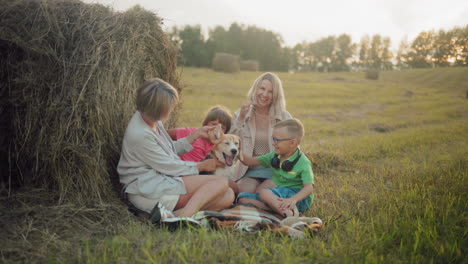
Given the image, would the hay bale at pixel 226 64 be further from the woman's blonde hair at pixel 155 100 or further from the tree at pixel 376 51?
the tree at pixel 376 51

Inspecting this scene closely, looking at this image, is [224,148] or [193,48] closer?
[224,148]

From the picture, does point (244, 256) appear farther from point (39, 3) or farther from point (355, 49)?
point (355, 49)

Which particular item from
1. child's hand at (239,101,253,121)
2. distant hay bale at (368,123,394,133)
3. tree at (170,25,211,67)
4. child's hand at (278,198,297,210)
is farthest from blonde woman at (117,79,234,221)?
tree at (170,25,211,67)

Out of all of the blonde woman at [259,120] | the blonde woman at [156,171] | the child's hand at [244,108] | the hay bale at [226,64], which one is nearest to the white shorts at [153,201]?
the blonde woman at [156,171]

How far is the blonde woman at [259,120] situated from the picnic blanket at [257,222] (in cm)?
111

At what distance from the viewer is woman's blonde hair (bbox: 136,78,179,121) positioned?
318cm

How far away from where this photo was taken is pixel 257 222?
316 cm

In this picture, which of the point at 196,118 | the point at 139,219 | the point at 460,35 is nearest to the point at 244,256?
the point at 139,219

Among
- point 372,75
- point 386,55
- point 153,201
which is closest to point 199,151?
point 153,201

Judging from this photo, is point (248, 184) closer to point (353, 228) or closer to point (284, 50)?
point (353, 228)

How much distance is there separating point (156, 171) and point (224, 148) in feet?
3.42

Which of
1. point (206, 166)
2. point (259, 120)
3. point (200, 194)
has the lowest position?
point (200, 194)

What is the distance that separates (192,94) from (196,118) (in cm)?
651

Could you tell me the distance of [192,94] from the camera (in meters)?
16.6
